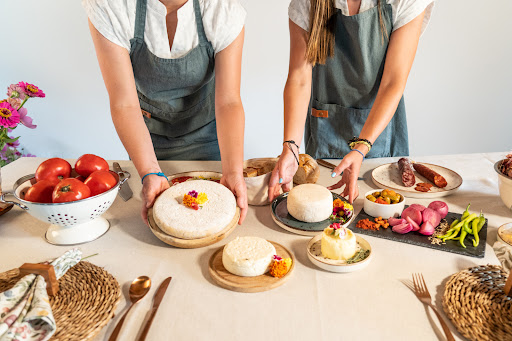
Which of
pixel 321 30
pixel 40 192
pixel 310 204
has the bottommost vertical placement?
pixel 310 204

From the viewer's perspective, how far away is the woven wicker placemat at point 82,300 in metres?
1.05

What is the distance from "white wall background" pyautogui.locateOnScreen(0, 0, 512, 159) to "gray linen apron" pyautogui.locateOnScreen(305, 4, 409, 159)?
5.58 ft

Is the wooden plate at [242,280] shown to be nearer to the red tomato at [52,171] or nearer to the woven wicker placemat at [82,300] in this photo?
the woven wicker placemat at [82,300]

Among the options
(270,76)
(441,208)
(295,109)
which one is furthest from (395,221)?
(270,76)

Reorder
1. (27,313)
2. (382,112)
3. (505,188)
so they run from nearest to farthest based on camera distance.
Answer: (27,313), (505,188), (382,112)

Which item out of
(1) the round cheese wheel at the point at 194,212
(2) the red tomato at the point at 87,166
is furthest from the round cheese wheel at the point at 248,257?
(2) the red tomato at the point at 87,166

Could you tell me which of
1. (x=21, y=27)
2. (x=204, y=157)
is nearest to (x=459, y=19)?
(x=204, y=157)

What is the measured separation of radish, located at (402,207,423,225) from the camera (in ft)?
4.82

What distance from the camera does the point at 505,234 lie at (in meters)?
1.41

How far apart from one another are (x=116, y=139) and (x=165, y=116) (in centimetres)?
247

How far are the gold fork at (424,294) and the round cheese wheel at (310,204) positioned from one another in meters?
0.38

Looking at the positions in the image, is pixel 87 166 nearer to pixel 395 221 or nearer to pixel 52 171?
pixel 52 171

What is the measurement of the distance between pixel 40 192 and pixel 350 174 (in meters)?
1.16

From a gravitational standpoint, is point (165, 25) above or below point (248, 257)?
above
